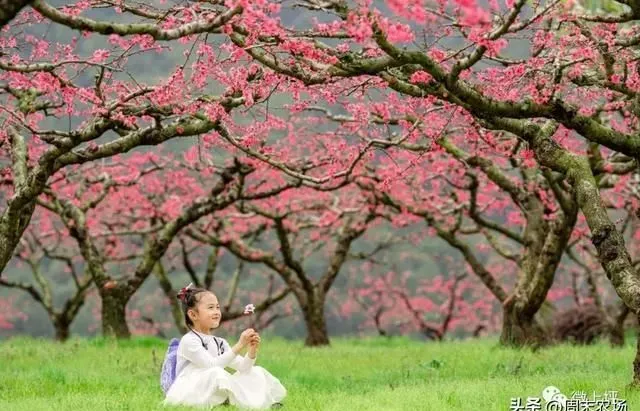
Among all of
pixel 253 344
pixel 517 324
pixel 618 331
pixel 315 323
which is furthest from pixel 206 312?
pixel 618 331

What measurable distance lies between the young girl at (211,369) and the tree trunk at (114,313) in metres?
10.6

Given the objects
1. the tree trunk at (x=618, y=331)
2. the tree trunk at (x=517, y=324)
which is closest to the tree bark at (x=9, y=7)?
the tree trunk at (x=517, y=324)

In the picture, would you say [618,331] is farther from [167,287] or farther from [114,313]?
[167,287]

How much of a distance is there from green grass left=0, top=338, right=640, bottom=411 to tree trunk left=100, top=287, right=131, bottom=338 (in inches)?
49.2

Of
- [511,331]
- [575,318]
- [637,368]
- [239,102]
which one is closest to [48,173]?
[239,102]

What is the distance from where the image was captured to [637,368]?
908cm

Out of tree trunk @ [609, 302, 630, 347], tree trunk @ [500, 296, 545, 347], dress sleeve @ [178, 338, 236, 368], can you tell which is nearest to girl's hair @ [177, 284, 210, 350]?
dress sleeve @ [178, 338, 236, 368]

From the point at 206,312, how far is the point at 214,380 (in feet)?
2.38

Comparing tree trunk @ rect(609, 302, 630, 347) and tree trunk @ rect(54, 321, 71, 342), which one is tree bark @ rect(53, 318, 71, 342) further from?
tree trunk @ rect(609, 302, 630, 347)

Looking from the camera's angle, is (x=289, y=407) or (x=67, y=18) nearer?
(x=67, y=18)

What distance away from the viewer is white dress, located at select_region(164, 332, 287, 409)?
322 inches

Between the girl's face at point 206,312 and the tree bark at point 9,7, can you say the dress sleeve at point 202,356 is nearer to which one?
the girl's face at point 206,312

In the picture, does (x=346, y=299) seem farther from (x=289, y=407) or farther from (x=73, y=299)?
(x=289, y=407)

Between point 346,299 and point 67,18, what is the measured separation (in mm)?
37885
